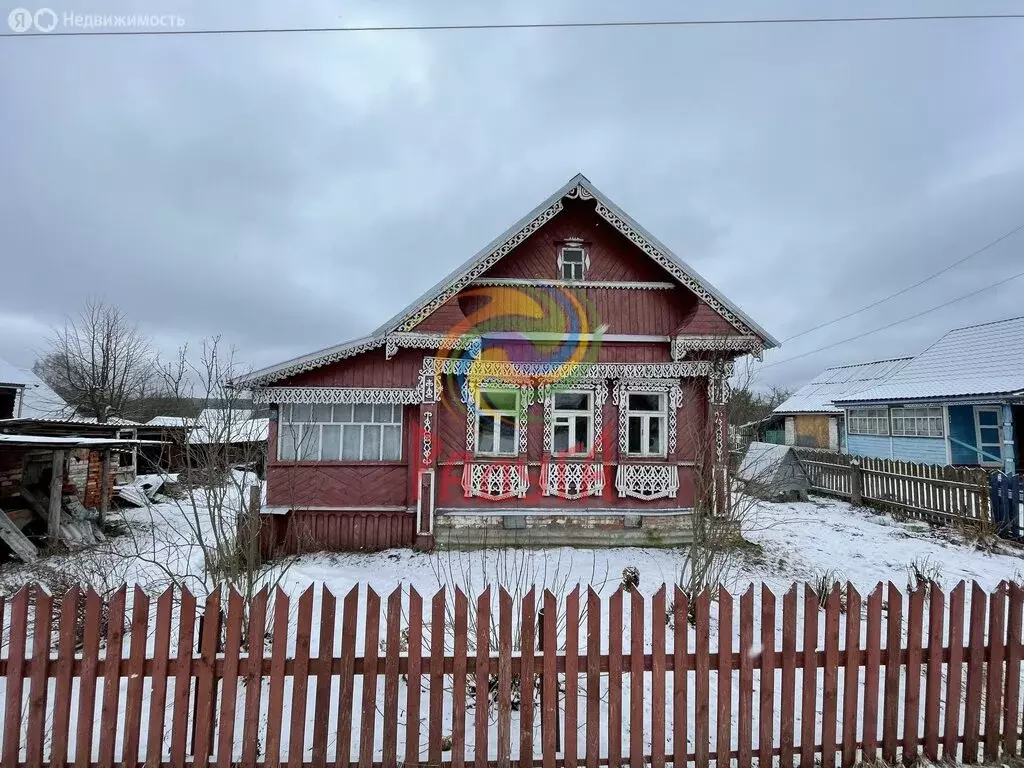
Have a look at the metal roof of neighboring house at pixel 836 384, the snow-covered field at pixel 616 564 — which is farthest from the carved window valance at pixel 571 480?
the metal roof of neighboring house at pixel 836 384

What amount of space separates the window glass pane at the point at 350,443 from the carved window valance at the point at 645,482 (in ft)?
18.2

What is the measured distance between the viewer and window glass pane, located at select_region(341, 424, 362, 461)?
31.3 ft

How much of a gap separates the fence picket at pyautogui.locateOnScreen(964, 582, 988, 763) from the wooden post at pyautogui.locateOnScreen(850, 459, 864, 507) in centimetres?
1237

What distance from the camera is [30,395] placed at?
17891 mm

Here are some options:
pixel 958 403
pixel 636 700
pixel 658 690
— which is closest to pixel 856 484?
pixel 958 403

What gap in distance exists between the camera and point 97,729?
3.53 meters

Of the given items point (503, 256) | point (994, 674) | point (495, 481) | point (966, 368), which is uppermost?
point (503, 256)

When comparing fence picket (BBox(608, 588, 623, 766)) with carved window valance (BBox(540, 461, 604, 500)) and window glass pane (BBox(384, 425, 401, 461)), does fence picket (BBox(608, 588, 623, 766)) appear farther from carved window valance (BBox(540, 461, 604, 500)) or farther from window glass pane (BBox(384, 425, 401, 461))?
window glass pane (BBox(384, 425, 401, 461))

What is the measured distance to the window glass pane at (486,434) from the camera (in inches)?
386

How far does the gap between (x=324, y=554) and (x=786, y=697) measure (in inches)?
317

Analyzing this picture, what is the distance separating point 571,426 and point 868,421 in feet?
61.1

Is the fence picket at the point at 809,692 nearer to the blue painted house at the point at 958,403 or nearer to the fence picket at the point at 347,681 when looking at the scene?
the fence picket at the point at 347,681

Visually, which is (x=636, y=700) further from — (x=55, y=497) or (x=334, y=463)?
(x=55, y=497)

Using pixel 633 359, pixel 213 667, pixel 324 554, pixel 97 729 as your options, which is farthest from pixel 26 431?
pixel 633 359
